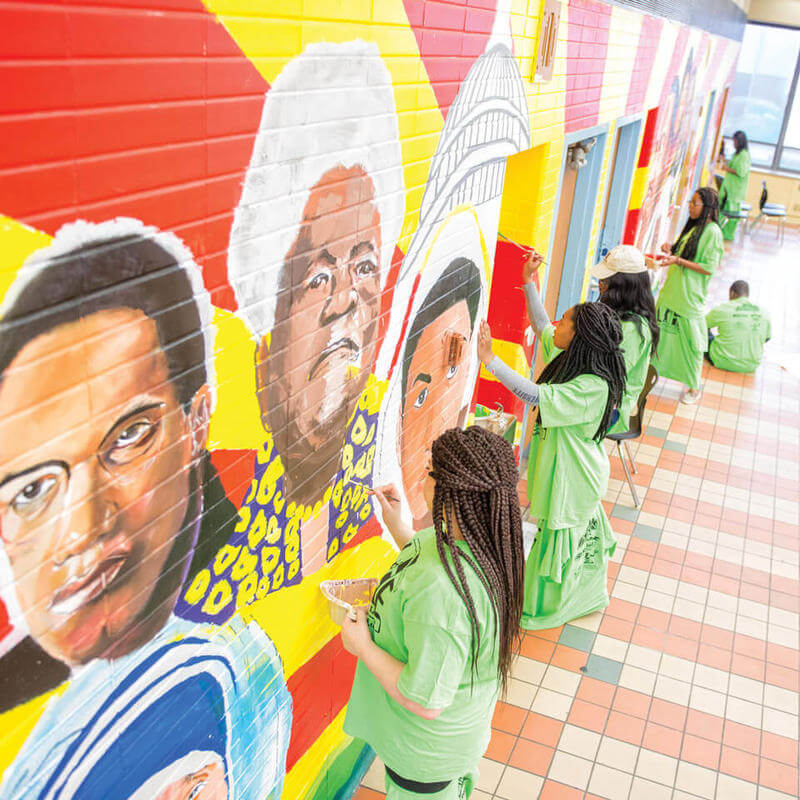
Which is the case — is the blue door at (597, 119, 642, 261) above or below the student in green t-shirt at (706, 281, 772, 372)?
above

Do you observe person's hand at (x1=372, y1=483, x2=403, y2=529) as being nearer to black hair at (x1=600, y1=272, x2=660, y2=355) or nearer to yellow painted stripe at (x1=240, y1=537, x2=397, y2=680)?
yellow painted stripe at (x1=240, y1=537, x2=397, y2=680)

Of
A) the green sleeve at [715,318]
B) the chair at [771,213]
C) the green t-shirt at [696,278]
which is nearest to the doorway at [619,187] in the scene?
the green t-shirt at [696,278]

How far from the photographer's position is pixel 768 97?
60.4 ft

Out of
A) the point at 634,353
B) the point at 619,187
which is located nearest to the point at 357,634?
the point at 634,353

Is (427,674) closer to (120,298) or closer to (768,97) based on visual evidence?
(120,298)

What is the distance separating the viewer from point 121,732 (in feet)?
5.99

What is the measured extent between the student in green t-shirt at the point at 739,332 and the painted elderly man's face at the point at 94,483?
8013 millimetres

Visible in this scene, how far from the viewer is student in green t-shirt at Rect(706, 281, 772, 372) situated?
8.73 meters

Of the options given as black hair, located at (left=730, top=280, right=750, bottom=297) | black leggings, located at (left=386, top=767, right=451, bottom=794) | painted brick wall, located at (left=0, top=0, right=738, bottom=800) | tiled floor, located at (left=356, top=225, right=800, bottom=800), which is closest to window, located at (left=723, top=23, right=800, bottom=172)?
black hair, located at (left=730, top=280, right=750, bottom=297)

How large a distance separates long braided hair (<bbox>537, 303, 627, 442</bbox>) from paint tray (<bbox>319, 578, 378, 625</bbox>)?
1.35 meters

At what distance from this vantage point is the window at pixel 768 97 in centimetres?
1775

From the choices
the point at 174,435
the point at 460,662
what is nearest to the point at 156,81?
the point at 174,435

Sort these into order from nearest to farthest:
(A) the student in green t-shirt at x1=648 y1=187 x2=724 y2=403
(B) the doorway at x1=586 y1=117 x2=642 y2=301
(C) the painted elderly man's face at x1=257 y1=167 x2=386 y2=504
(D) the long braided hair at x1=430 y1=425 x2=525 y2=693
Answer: (C) the painted elderly man's face at x1=257 y1=167 x2=386 y2=504
(D) the long braided hair at x1=430 y1=425 x2=525 y2=693
(B) the doorway at x1=586 y1=117 x2=642 y2=301
(A) the student in green t-shirt at x1=648 y1=187 x2=724 y2=403

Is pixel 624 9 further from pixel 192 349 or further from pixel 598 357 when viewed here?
pixel 192 349
